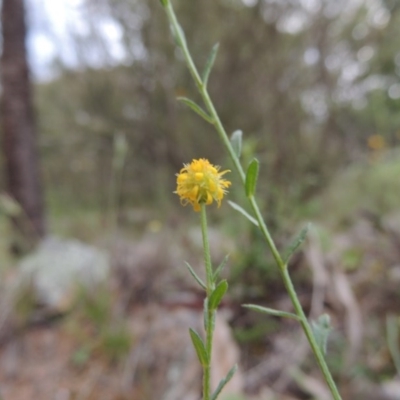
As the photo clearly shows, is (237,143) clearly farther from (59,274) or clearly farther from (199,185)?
(59,274)

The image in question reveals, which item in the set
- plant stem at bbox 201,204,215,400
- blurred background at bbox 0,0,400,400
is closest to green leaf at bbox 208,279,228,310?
plant stem at bbox 201,204,215,400

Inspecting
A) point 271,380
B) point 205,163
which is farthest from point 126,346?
point 205,163

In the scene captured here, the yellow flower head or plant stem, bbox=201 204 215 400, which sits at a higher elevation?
the yellow flower head

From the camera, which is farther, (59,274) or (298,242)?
(59,274)

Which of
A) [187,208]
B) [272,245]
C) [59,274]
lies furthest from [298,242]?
[187,208]

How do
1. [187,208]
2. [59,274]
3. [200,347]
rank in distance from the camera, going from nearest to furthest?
1. [200,347]
2. [59,274]
3. [187,208]

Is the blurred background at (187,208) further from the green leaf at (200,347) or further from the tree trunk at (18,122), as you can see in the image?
the green leaf at (200,347)

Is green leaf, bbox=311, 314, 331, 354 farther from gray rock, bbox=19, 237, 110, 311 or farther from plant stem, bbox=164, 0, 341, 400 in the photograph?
gray rock, bbox=19, 237, 110, 311

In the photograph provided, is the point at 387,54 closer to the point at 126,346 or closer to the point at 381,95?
the point at 381,95
